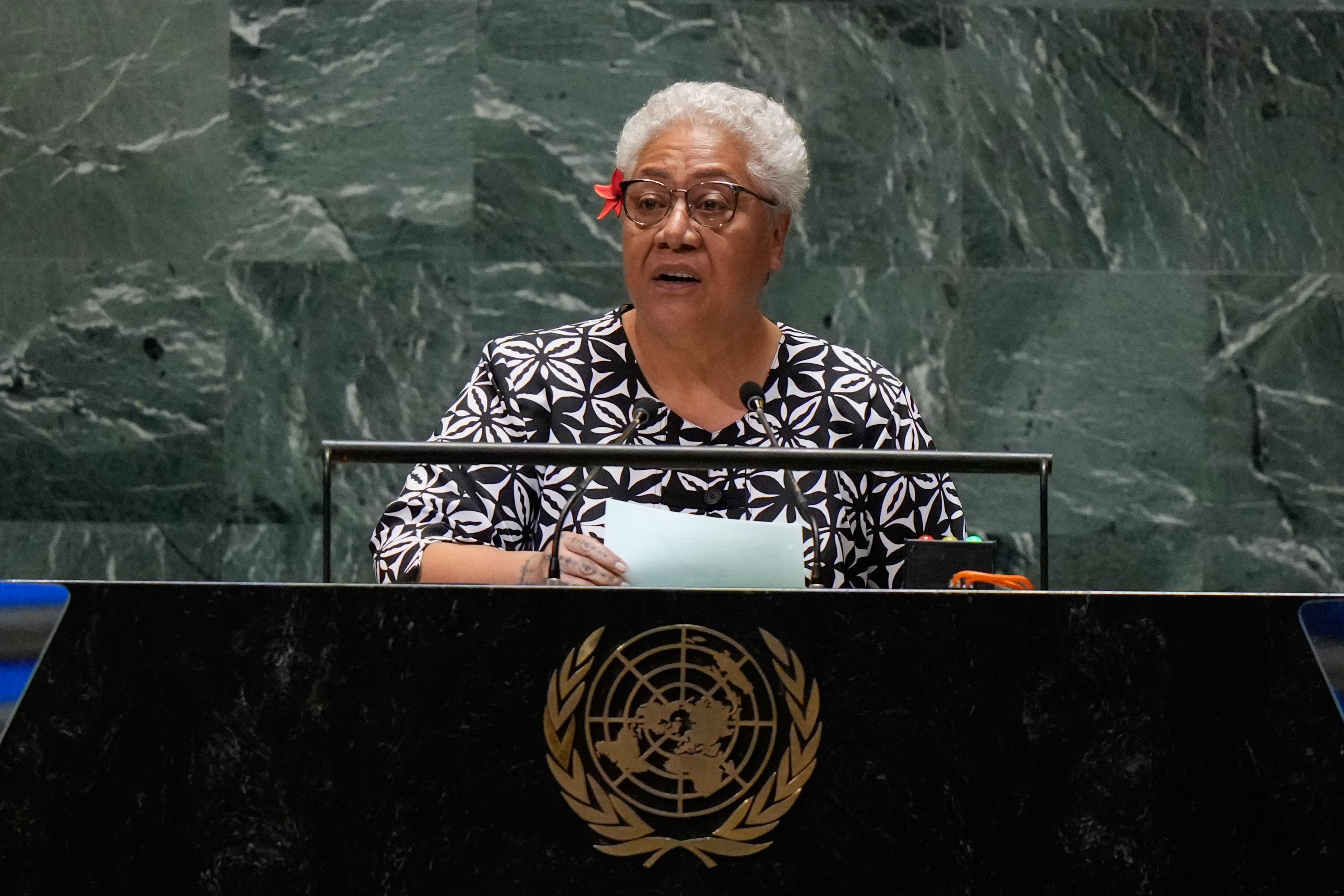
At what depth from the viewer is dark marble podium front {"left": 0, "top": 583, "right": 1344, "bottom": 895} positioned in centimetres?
122

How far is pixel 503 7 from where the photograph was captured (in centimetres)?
364

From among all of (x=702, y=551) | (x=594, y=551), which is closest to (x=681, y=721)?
(x=702, y=551)

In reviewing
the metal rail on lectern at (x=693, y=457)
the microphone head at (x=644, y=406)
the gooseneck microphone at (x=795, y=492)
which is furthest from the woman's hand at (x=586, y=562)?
the microphone head at (x=644, y=406)

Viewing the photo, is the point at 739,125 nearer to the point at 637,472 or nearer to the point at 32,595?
the point at 637,472

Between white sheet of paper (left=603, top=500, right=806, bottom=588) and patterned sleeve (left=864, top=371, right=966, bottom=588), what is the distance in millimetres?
633

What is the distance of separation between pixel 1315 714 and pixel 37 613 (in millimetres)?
1120

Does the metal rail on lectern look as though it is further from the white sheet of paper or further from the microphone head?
the microphone head

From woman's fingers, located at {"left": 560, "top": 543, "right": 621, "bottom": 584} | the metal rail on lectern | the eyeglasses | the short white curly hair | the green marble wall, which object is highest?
the green marble wall

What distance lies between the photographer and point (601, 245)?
3658 mm

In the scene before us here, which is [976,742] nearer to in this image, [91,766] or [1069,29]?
[91,766]

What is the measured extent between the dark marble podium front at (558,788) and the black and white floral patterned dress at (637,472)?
26.3 inches

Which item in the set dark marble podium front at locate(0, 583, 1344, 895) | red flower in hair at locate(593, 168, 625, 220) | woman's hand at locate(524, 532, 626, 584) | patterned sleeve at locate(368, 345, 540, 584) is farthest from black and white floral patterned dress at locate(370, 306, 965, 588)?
dark marble podium front at locate(0, 583, 1344, 895)

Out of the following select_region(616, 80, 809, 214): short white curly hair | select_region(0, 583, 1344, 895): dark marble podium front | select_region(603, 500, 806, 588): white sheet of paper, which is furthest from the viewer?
select_region(616, 80, 809, 214): short white curly hair

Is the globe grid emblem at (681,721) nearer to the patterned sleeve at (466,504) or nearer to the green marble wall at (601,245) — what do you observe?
the patterned sleeve at (466,504)
